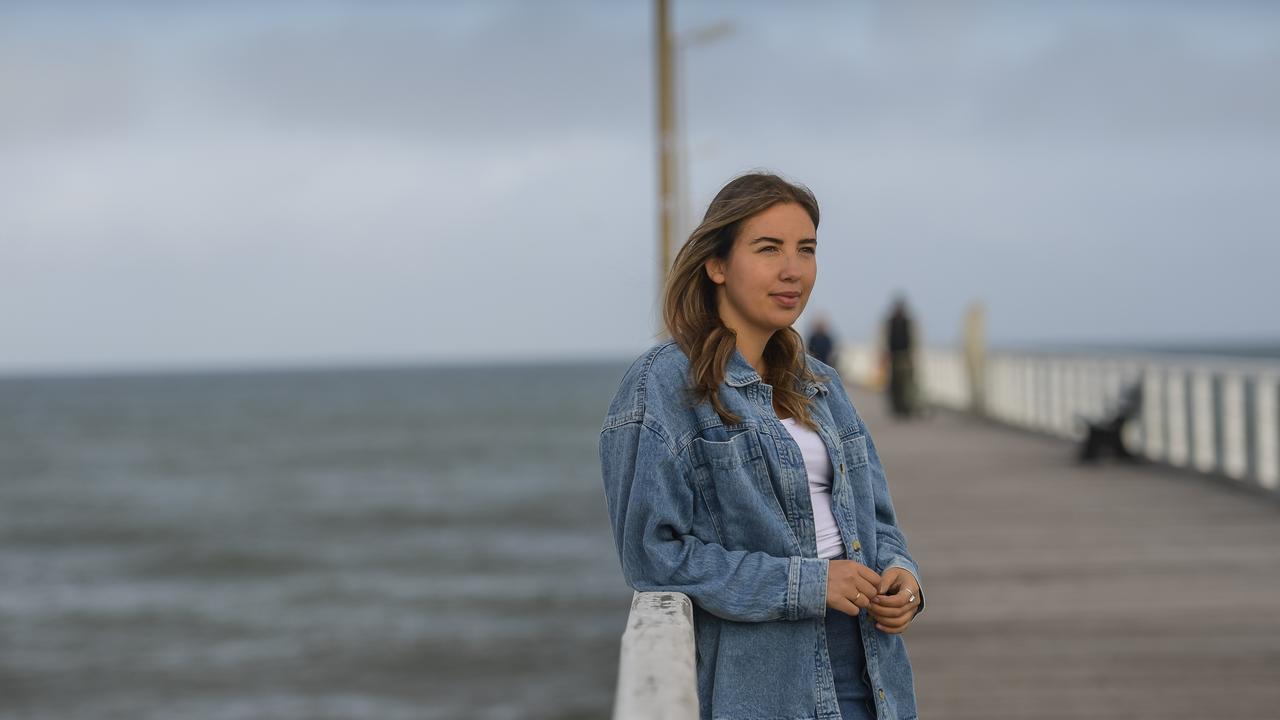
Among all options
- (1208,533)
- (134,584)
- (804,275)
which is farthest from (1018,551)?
(134,584)

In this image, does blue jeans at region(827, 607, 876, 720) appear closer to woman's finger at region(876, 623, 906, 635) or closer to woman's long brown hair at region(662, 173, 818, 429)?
woman's finger at region(876, 623, 906, 635)

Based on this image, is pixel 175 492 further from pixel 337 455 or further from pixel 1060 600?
pixel 1060 600

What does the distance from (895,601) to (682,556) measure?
15.2 inches

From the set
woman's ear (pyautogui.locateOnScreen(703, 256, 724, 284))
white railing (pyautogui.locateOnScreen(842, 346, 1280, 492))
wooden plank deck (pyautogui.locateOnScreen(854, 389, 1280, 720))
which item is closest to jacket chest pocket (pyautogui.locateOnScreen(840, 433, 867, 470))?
woman's ear (pyautogui.locateOnScreen(703, 256, 724, 284))

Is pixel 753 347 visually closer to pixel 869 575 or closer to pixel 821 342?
pixel 869 575

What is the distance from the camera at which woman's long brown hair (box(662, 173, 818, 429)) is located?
2504mm

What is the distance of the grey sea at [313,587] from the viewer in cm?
2170

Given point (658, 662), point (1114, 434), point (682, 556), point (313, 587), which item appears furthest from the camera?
point (313, 587)

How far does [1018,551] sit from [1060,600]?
5.63 ft

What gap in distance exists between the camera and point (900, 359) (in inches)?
896

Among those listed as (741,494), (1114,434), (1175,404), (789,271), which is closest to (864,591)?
(741,494)

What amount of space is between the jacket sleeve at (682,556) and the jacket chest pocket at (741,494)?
0.10 ft

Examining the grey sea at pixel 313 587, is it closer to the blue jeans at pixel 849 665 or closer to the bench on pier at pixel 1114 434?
the bench on pier at pixel 1114 434

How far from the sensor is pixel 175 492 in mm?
60250
